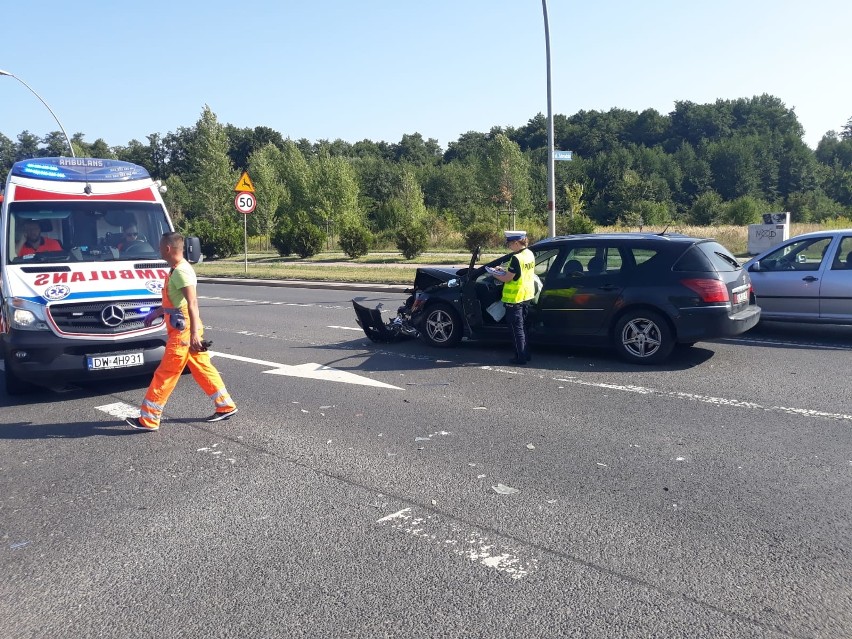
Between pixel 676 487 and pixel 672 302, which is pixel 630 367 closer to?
pixel 672 302

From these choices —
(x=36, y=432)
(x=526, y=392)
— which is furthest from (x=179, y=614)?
(x=526, y=392)

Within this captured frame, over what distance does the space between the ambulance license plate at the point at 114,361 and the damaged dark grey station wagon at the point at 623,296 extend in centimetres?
426

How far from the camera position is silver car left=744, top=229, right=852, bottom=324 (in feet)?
33.6

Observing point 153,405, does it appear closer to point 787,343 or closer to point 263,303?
point 787,343

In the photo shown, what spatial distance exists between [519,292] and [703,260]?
2.29 m

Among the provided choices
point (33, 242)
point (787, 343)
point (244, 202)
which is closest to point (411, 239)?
point (244, 202)

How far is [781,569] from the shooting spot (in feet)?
12.3

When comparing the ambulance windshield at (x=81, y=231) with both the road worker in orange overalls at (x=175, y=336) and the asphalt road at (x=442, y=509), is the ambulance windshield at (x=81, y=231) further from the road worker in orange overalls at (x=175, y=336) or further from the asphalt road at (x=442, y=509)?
the road worker in orange overalls at (x=175, y=336)

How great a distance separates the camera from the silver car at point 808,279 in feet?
33.6

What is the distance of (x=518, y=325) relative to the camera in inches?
360

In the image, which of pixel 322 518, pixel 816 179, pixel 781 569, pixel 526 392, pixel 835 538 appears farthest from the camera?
pixel 816 179

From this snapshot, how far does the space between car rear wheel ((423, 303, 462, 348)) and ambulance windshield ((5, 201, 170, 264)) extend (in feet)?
12.4

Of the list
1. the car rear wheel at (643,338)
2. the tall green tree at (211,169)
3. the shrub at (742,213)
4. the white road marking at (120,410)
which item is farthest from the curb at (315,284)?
the shrub at (742,213)

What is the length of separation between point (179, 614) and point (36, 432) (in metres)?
4.09
